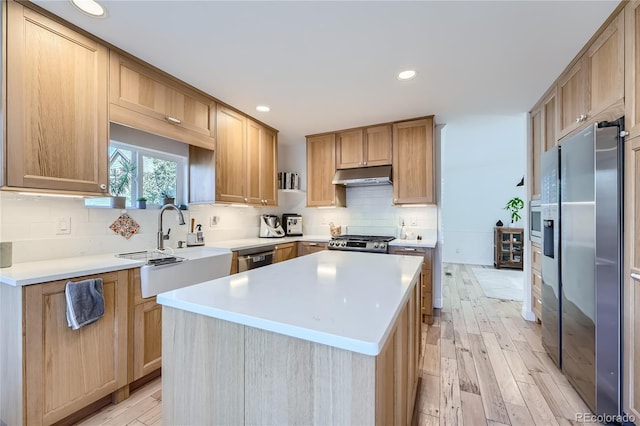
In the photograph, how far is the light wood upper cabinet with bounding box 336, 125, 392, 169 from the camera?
346 centimetres

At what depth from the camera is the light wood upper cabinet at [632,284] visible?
4.62 ft

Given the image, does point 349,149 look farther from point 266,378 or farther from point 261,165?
point 266,378

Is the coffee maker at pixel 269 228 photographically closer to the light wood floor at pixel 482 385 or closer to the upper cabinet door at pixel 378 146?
the upper cabinet door at pixel 378 146

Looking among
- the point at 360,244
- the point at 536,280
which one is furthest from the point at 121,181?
the point at 536,280

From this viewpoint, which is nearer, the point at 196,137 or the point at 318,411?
the point at 318,411

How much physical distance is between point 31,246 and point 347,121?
10.0 ft

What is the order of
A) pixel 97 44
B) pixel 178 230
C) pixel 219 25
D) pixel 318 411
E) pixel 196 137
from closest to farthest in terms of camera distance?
pixel 318 411, pixel 219 25, pixel 97 44, pixel 196 137, pixel 178 230

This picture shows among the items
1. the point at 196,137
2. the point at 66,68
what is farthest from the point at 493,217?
the point at 66,68

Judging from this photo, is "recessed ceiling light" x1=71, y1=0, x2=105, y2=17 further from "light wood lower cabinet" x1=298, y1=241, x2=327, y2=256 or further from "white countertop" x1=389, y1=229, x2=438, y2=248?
"white countertop" x1=389, y1=229, x2=438, y2=248

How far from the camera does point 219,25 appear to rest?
167 centimetres

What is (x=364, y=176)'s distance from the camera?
347 cm

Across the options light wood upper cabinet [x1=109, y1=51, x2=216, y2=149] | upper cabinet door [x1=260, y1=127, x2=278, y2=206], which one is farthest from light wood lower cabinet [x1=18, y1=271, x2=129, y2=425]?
upper cabinet door [x1=260, y1=127, x2=278, y2=206]

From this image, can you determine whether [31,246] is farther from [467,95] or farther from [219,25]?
[467,95]

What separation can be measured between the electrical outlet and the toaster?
253 centimetres
